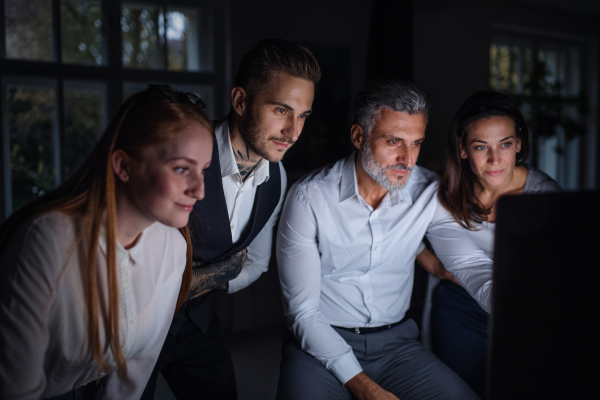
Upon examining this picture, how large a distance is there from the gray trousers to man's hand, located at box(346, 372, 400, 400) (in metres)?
0.05

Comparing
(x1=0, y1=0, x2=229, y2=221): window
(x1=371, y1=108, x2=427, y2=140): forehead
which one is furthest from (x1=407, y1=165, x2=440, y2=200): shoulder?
(x1=0, y1=0, x2=229, y2=221): window

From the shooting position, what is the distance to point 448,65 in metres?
4.12

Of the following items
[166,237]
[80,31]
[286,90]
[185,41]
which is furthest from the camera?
[185,41]

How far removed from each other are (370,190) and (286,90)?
1.59ft

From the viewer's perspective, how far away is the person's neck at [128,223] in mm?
852

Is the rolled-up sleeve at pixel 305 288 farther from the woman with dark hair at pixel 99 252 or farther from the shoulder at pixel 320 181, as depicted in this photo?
the woman with dark hair at pixel 99 252

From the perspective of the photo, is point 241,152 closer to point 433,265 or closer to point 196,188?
point 196,188

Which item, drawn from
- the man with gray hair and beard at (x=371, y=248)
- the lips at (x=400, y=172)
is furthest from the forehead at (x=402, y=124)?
the lips at (x=400, y=172)

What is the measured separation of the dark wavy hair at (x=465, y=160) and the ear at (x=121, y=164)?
1125 millimetres

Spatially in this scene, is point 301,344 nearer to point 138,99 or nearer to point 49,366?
point 49,366

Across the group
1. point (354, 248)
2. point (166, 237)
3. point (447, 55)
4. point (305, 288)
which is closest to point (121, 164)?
point (166, 237)

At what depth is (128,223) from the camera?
2.85ft

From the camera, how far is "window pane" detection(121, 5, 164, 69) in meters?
3.12

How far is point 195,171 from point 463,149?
107 cm
